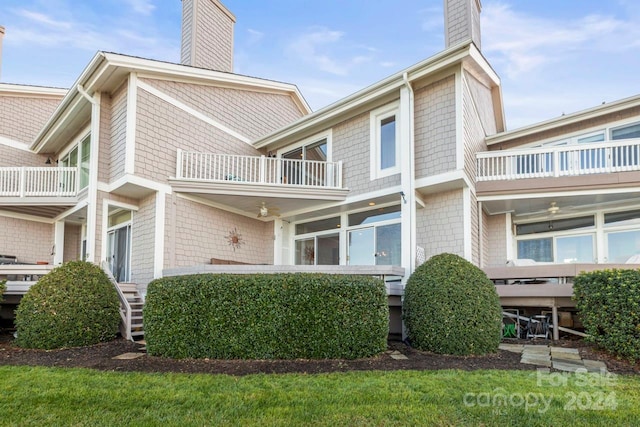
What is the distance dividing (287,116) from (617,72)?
36.8 feet

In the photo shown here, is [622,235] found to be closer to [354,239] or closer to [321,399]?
[354,239]

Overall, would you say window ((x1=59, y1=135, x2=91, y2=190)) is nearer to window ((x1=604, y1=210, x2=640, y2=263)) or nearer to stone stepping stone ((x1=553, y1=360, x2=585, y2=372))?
stone stepping stone ((x1=553, y1=360, x2=585, y2=372))

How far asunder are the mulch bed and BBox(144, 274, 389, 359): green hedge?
0.53ft

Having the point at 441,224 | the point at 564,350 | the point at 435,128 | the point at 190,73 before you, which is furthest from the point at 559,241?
the point at 190,73

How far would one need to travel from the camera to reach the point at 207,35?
1358 centimetres

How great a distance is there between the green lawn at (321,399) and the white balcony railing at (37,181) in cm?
858

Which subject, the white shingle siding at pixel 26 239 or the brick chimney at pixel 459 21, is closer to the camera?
the brick chimney at pixel 459 21

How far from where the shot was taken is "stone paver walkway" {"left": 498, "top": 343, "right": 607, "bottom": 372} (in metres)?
5.38

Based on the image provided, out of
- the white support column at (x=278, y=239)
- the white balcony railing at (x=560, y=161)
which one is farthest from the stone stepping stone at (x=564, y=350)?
the white support column at (x=278, y=239)

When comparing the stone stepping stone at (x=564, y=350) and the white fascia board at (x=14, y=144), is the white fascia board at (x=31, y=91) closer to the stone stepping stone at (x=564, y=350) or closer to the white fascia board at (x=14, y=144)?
the white fascia board at (x=14, y=144)

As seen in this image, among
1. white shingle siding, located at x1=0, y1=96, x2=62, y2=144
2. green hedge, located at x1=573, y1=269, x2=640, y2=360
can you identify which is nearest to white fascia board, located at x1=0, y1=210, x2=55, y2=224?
white shingle siding, located at x1=0, y1=96, x2=62, y2=144

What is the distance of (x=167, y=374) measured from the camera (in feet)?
16.1

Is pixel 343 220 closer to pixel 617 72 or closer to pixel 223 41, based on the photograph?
pixel 223 41

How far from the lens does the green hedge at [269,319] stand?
564cm
